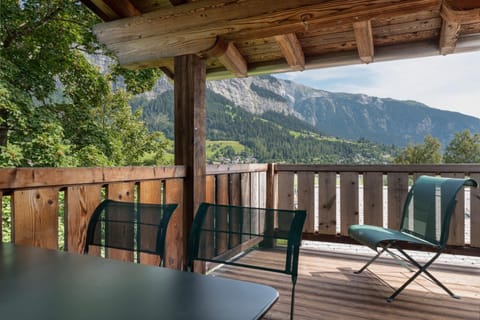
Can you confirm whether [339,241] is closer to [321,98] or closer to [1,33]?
[321,98]

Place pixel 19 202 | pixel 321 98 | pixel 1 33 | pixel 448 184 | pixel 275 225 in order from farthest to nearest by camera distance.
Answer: pixel 321 98, pixel 1 33, pixel 448 184, pixel 275 225, pixel 19 202

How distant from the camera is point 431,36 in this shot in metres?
2.68

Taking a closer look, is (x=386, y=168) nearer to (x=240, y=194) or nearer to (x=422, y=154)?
(x=240, y=194)

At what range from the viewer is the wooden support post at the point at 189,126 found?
2.44 metres

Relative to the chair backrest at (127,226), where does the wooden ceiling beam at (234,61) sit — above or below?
above

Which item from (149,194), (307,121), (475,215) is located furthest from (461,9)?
(307,121)

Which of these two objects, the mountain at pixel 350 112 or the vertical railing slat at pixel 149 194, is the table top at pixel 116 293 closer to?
the vertical railing slat at pixel 149 194

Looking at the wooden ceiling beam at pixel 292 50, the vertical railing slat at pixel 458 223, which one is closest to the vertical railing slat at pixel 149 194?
the wooden ceiling beam at pixel 292 50

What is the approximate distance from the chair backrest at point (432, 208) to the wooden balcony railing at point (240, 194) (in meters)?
0.45

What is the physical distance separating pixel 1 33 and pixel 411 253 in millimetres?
8193

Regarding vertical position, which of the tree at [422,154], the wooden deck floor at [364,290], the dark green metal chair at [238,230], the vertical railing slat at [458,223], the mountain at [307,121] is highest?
the mountain at [307,121]

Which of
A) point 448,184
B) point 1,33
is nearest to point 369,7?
point 448,184

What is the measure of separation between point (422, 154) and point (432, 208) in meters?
2.40

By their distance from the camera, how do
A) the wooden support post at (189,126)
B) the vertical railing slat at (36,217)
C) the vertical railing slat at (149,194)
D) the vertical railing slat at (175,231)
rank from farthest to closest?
the wooden support post at (189,126)
the vertical railing slat at (175,231)
the vertical railing slat at (149,194)
the vertical railing slat at (36,217)
